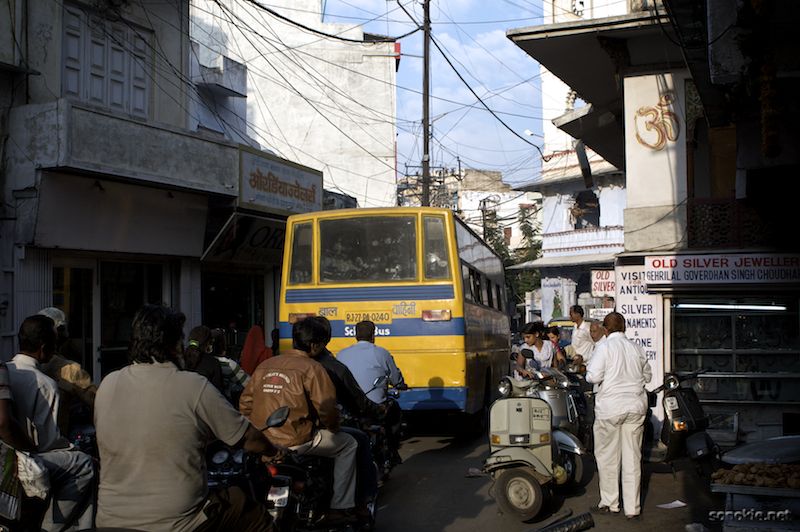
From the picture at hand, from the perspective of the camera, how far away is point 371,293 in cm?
1072

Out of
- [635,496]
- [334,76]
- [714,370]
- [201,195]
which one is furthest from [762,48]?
[334,76]

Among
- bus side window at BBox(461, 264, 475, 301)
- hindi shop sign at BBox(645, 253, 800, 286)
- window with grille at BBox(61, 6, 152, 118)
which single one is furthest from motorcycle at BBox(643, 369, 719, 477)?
window with grille at BBox(61, 6, 152, 118)

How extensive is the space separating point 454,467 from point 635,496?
3039 mm

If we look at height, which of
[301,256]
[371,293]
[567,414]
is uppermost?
[301,256]

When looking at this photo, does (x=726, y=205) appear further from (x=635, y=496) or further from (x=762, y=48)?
(x=635, y=496)

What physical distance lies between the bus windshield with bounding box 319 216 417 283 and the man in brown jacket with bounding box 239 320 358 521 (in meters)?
5.41

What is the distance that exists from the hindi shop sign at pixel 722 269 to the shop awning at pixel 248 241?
8158mm

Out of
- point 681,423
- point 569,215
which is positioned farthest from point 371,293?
point 569,215

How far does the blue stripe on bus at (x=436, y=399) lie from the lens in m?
10.4

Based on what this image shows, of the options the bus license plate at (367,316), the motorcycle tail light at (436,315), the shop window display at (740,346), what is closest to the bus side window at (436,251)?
the motorcycle tail light at (436,315)

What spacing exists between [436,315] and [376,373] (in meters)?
2.83

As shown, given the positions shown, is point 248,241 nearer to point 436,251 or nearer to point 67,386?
point 436,251

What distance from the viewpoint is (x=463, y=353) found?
10.4 meters

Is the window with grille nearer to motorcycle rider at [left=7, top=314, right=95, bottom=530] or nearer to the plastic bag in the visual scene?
motorcycle rider at [left=7, top=314, right=95, bottom=530]
